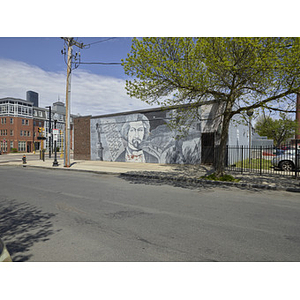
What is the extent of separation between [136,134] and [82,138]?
Result: 8.30 metres

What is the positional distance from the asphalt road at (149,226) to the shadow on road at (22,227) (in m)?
0.02

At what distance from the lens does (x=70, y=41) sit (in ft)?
56.0

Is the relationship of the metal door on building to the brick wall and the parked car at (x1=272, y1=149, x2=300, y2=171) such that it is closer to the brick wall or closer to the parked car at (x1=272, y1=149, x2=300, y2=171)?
the parked car at (x1=272, y1=149, x2=300, y2=171)

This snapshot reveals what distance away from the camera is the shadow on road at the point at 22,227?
3.61 metres

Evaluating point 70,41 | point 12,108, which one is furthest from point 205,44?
point 12,108

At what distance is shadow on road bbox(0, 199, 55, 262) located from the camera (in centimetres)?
361

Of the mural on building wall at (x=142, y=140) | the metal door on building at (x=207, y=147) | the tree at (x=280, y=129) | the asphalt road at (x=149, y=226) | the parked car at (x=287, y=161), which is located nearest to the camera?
the asphalt road at (x=149, y=226)

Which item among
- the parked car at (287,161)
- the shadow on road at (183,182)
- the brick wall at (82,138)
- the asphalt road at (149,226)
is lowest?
the shadow on road at (183,182)

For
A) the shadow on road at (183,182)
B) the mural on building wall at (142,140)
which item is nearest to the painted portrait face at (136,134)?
the mural on building wall at (142,140)

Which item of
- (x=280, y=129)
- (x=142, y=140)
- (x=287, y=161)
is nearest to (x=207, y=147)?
(x=287, y=161)

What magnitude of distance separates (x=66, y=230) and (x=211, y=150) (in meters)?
14.5

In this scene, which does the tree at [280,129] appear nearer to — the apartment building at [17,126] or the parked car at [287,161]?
the parked car at [287,161]

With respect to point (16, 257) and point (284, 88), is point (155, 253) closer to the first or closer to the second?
point (16, 257)
